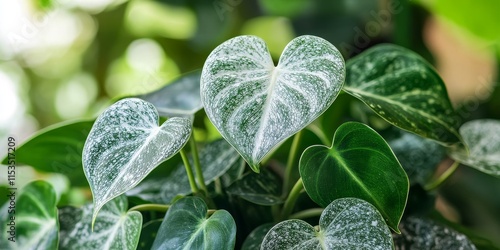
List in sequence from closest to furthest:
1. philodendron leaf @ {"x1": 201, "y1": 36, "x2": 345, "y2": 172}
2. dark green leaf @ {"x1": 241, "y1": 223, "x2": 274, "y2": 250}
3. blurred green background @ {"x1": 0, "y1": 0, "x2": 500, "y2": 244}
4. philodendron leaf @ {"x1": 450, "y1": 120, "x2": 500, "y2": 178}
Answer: philodendron leaf @ {"x1": 201, "y1": 36, "x2": 345, "y2": 172} < dark green leaf @ {"x1": 241, "y1": 223, "x2": 274, "y2": 250} < philodendron leaf @ {"x1": 450, "y1": 120, "x2": 500, "y2": 178} < blurred green background @ {"x1": 0, "y1": 0, "x2": 500, "y2": 244}

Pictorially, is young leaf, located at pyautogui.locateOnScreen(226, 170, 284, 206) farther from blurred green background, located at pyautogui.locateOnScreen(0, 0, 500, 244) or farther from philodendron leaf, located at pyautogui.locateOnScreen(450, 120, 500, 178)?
blurred green background, located at pyautogui.locateOnScreen(0, 0, 500, 244)

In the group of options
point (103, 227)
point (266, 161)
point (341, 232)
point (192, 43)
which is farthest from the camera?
point (192, 43)

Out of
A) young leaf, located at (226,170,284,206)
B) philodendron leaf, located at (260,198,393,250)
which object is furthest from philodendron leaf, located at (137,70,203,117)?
philodendron leaf, located at (260,198,393,250)

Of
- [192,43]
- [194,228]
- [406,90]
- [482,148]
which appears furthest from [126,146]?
[192,43]

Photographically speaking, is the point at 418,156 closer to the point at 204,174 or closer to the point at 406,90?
the point at 406,90

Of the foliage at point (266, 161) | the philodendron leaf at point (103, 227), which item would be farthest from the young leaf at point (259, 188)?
the philodendron leaf at point (103, 227)

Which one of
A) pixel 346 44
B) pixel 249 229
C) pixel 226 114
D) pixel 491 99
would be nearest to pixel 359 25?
pixel 346 44

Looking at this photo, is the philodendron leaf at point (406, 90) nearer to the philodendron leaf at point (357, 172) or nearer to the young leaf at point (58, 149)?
the philodendron leaf at point (357, 172)
